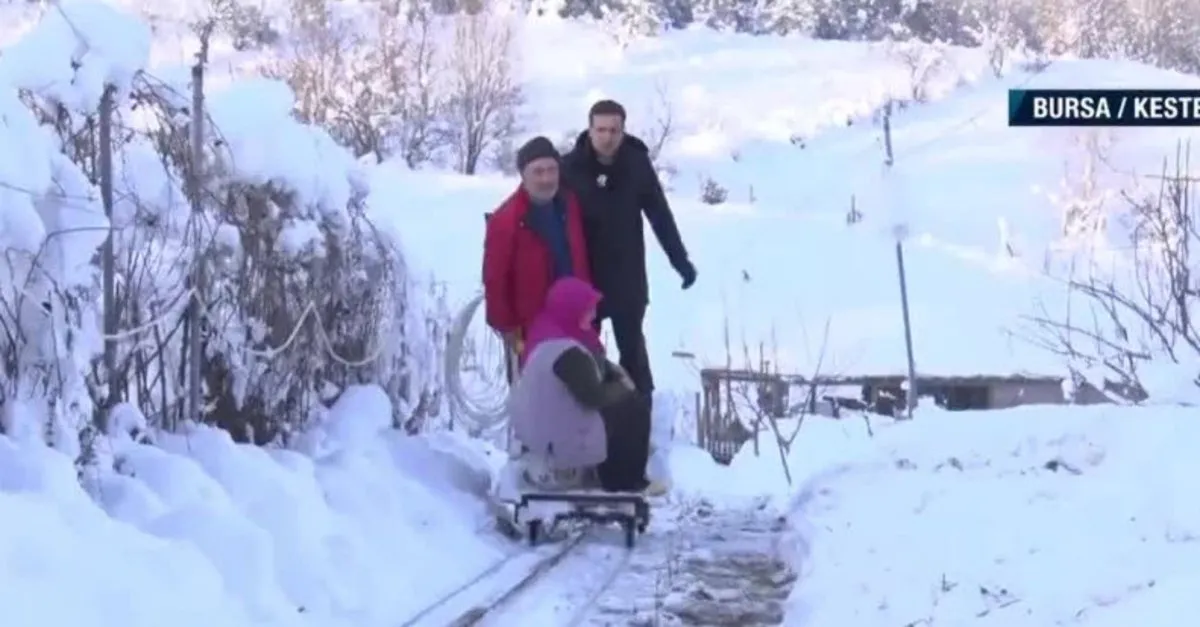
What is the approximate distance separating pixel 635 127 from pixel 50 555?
42.1 m

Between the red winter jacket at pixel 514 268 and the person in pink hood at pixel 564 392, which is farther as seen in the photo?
the red winter jacket at pixel 514 268

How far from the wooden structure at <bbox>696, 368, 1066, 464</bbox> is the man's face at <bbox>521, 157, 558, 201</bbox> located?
3.64m

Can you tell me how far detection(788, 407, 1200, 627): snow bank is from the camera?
523 centimetres

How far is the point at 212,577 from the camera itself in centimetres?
548

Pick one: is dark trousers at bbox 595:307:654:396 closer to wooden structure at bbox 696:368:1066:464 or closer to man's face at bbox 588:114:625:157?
man's face at bbox 588:114:625:157

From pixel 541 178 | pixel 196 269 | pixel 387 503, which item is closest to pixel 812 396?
pixel 541 178

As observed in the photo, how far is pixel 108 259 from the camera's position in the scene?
656cm

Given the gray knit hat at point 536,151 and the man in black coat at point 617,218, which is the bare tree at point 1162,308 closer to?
the man in black coat at point 617,218

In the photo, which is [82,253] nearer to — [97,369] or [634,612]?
[97,369]

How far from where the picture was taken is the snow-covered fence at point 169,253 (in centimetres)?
580

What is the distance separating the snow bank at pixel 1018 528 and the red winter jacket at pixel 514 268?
5.07 ft

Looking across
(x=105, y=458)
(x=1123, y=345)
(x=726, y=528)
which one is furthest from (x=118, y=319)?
(x=1123, y=345)

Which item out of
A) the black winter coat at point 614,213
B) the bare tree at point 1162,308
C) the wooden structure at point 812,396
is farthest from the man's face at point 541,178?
the wooden structure at point 812,396

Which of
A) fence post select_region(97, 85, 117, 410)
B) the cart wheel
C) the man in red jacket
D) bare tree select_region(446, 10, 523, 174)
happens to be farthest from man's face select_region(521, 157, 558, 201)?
bare tree select_region(446, 10, 523, 174)
